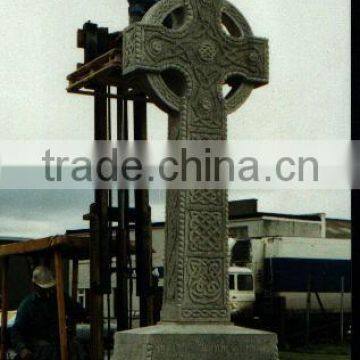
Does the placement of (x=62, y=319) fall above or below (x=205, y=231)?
below

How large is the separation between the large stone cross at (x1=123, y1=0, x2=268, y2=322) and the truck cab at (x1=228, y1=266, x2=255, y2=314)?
17.4 metres

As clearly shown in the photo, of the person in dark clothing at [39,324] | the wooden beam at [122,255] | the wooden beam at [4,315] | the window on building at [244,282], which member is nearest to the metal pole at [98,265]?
the wooden beam at [122,255]

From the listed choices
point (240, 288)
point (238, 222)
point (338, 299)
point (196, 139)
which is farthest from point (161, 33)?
point (238, 222)

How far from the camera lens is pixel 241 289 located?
81.2ft

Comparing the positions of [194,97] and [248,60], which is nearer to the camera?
[194,97]

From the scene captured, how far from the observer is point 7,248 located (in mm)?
10375

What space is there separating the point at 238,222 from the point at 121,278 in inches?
787

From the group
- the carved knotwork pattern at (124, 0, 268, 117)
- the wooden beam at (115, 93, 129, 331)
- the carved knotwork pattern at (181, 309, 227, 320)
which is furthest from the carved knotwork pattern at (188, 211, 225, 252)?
the wooden beam at (115, 93, 129, 331)

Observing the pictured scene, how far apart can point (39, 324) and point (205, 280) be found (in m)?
2.24

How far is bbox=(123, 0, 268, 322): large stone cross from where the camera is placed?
279 inches

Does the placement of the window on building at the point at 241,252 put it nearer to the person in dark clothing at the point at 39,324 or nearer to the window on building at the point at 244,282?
the window on building at the point at 244,282

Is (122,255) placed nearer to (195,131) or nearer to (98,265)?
(98,265)

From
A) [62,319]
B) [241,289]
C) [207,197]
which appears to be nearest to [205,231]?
[207,197]

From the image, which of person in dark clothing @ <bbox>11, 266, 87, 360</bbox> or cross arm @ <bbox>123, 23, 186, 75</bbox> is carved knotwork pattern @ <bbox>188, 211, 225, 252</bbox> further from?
person in dark clothing @ <bbox>11, 266, 87, 360</bbox>
